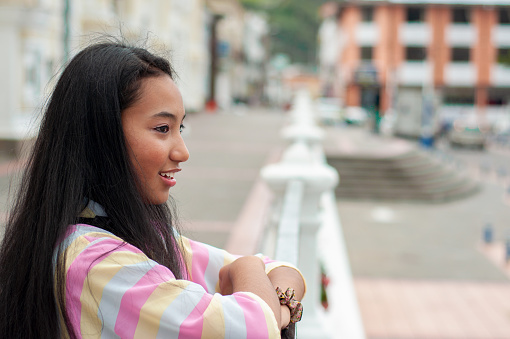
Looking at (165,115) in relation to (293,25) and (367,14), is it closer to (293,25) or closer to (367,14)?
(367,14)

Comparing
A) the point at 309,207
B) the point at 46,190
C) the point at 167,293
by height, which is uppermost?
the point at 46,190

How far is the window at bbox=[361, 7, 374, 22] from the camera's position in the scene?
46625mm

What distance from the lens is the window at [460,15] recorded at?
46.1 m

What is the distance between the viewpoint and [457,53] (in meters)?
46.6

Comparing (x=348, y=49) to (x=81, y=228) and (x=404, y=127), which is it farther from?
(x=81, y=228)

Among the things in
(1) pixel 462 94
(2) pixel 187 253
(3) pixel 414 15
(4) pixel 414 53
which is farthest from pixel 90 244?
(1) pixel 462 94

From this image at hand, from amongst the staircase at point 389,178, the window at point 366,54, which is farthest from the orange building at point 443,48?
the staircase at point 389,178

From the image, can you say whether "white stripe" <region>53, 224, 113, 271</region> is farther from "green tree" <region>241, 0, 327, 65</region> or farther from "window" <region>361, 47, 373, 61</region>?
"green tree" <region>241, 0, 327, 65</region>

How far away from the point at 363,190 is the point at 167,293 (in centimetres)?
1480

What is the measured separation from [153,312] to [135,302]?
0.12 feet

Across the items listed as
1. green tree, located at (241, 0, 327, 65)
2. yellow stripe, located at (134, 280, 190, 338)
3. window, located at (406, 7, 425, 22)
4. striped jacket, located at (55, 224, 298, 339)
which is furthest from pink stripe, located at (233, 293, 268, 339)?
green tree, located at (241, 0, 327, 65)

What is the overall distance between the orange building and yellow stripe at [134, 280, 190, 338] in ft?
150

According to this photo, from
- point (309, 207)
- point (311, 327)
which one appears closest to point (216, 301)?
point (311, 327)

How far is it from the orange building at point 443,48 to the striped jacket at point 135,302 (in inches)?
Result: 1803
